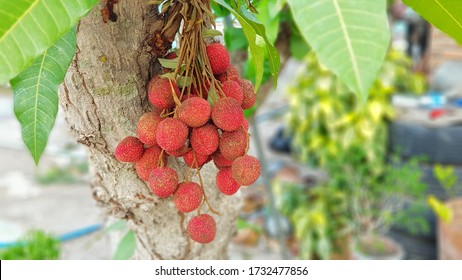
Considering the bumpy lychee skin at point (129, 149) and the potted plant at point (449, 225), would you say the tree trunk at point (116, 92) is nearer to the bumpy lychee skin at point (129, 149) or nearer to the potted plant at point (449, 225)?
the bumpy lychee skin at point (129, 149)

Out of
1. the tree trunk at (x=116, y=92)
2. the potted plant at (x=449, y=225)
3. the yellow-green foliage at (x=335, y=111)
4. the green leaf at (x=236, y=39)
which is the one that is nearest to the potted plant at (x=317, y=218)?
the yellow-green foliage at (x=335, y=111)

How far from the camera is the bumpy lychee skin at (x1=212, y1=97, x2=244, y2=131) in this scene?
0.53m

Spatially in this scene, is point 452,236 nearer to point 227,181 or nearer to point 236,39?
point 236,39

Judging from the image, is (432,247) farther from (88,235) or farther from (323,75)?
(88,235)

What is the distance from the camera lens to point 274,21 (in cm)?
76

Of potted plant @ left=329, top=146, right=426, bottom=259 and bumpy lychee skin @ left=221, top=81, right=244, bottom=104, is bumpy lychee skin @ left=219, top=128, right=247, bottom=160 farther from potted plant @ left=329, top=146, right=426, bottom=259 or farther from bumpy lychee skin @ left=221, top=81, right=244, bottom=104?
potted plant @ left=329, top=146, right=426, bottom=259

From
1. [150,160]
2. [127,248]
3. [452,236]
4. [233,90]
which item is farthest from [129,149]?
[452,236]

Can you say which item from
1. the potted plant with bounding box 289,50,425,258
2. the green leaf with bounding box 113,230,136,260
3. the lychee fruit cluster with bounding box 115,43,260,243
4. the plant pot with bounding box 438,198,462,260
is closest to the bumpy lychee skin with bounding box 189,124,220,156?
the lychee fruit cluster with bounding box 115,43,260,243

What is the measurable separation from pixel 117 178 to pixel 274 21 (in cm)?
31

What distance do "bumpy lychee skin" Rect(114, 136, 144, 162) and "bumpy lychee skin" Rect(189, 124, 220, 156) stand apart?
76 millimetres

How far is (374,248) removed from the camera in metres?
2.23

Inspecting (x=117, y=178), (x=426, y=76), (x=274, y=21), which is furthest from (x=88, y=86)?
(x=426, y=76)

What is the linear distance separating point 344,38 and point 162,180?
0.93 feet

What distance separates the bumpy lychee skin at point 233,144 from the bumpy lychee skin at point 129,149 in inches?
4.0
